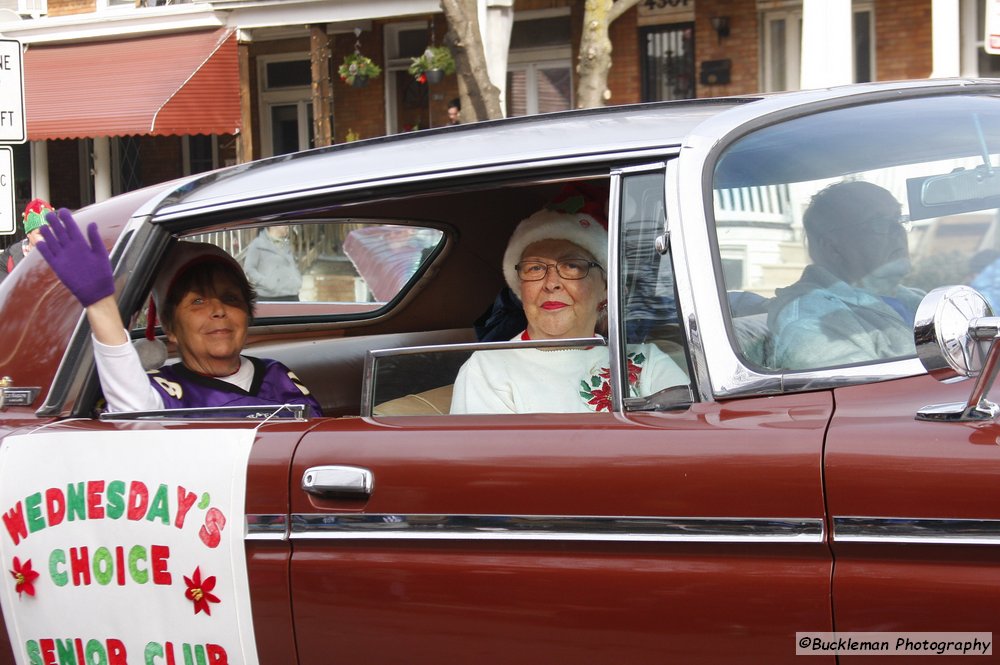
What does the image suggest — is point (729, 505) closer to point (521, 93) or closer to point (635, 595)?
point (635, 595)

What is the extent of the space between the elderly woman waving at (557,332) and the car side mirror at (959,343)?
23.1 inches

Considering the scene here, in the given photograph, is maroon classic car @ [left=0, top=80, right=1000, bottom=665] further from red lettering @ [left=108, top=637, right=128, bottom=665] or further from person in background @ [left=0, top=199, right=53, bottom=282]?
person in background @ [left=0, top=199, right=53, bottom=282]

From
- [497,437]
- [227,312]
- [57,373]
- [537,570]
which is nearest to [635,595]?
[537,570]

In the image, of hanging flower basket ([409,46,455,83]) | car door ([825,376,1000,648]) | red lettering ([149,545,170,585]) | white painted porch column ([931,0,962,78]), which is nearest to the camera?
car door ([825,376,1000,648])

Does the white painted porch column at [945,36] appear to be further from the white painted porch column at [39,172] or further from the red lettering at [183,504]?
the white painted porch column at [39,172]

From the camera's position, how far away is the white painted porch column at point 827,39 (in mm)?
12625

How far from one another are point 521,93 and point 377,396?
1568 cm

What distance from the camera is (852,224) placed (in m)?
2.34

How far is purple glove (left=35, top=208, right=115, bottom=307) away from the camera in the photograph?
8.79 feet

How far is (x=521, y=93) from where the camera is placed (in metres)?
18.0

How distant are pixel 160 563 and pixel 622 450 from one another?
1.00m

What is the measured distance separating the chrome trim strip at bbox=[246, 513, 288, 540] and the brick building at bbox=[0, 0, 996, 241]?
12.6m

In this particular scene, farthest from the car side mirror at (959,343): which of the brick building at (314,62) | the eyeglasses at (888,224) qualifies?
the brick building at (314,62)

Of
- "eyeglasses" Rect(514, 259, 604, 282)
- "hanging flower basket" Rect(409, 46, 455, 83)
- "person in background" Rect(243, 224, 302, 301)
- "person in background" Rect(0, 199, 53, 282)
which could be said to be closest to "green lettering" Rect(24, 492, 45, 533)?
"eyeglasses" Rect(514, 259, 604, 282)
